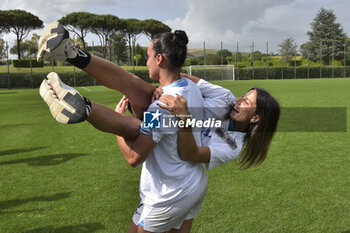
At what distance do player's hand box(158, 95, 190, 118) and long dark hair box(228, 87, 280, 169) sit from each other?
2.26 ft

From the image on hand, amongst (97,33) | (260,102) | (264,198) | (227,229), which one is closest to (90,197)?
(227,229)

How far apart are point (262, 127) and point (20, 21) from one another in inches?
2895

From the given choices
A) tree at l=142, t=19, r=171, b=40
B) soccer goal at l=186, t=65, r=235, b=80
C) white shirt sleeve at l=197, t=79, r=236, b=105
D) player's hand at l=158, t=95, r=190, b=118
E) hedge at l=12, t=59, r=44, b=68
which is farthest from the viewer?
tree at l=142, t=19, r=171, b=40

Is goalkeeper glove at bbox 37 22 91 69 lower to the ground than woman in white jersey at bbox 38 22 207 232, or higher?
higher

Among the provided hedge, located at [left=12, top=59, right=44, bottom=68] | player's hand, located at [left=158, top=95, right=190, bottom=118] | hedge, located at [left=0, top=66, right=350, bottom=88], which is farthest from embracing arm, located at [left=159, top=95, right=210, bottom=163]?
hedge, located at [left=12, top=59, right=44, bottom=68]

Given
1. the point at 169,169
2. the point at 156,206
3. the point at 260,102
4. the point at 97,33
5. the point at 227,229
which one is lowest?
the point at 227,229

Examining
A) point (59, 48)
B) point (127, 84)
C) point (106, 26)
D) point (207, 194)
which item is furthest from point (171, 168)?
point (106, 26)

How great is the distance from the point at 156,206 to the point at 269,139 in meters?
1.00

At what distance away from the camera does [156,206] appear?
2.04 metres

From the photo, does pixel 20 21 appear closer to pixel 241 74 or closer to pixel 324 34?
pixel 241 74

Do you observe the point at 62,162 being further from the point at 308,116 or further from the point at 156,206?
the point at 308,116

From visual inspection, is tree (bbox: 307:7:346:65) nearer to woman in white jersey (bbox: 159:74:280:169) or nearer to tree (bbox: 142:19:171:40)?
tree (bbox: 142:19:171:40)

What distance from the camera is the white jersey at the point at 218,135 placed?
2.15 meters

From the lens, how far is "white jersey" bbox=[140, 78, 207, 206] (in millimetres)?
1953
